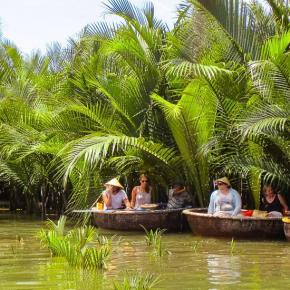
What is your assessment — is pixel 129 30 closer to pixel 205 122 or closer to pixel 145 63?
pixel 145 63

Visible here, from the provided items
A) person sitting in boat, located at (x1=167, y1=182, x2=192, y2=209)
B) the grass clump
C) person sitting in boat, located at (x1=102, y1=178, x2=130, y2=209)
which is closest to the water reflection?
the grass clump

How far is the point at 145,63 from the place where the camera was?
14672 millimetres

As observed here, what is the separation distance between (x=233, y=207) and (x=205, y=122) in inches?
62.6

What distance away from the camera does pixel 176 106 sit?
13.1 m

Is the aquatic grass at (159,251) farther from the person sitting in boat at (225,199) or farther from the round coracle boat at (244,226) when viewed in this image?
the person sitting in boat at (225,199)

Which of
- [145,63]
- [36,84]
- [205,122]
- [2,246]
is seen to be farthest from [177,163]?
[36,84]

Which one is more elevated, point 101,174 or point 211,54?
point 211,54

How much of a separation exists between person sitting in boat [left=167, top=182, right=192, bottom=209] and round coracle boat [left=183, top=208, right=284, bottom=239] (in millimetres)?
1839

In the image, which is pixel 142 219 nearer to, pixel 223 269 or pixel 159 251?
pixel 159 251

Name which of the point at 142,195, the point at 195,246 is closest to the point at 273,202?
the point at 195,246

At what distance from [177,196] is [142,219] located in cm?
102

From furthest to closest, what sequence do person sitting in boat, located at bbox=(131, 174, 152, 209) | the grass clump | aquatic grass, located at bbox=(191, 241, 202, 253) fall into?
1. person sitting in boat, located at bbox=(131, 174, 152, 209)
2. aquatic grass, located at bbox=(191, 241, 202, 253)
3. the grass clump

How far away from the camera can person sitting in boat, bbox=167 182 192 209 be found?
14297 mm

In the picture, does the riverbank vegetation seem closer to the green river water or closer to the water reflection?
the green river water
